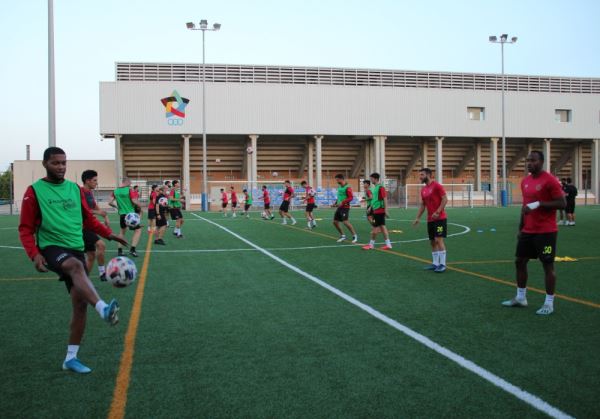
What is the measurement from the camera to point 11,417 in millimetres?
3668

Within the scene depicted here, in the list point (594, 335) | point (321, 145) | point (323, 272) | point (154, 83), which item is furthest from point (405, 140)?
point (594, 335)

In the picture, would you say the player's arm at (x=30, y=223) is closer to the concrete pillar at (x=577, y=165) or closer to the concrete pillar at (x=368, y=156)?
the concrete pillar at (x=368, y=156)

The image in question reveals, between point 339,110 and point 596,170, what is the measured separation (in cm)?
2786

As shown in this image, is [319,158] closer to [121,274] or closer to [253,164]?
[253,164]

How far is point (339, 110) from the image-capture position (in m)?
47.0

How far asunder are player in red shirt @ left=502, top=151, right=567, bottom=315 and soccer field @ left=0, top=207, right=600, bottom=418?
21.8 inches

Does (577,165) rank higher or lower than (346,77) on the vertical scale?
lower

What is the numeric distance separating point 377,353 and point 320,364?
61 cm

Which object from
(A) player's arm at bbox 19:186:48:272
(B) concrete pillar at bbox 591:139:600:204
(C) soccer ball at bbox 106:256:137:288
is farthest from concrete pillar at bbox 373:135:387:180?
(A) player's arm at bbox 19:186:48:272

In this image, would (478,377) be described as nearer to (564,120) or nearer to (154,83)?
(154,83)

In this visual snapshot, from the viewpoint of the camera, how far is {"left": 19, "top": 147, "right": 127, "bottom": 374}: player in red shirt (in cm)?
452

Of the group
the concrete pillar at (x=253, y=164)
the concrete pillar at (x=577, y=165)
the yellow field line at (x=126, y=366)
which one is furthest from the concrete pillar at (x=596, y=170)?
the yellow field line at (x=126, y=366)

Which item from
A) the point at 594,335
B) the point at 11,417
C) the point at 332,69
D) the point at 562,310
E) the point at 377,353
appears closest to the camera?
the point at 11,417

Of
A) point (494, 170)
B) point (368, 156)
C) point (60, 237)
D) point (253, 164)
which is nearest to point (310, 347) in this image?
point (60, 237)
